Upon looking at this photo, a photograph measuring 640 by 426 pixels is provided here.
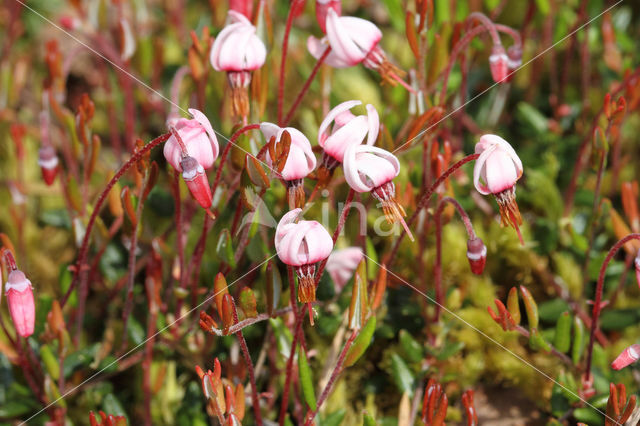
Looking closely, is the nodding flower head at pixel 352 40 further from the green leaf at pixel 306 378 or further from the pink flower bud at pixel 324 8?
the green leaf at pixel 306 378

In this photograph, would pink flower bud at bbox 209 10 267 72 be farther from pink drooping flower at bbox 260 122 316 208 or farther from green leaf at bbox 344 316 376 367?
green leaf at bbox 344 316 376 367

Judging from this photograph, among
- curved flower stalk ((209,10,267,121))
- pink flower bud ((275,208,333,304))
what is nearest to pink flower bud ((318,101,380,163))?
pink flower bud ((275,208,333,304))

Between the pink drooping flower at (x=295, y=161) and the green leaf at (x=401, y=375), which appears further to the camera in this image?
the green leaf at (x=401, y=375)

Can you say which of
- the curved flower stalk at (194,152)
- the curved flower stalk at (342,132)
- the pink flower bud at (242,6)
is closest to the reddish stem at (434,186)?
the curved flower stalk at (342,132)

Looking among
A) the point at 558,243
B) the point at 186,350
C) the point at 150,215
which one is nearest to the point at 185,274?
the point at 186,350

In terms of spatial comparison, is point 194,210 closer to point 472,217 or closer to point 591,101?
point 472,217
